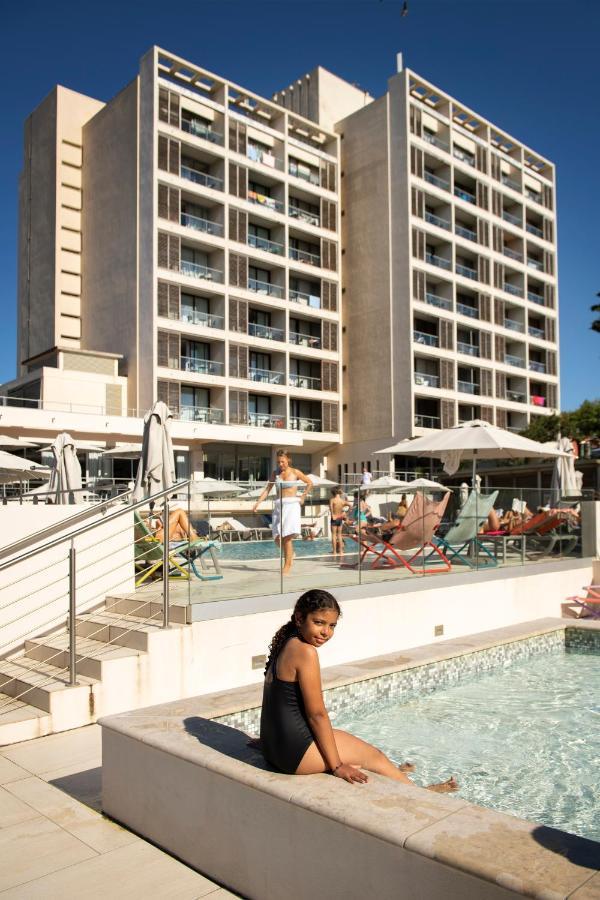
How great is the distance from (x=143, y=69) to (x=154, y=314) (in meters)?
11.5

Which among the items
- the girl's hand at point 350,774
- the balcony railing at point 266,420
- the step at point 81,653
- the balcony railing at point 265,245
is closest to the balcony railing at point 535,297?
the balcony railing at point 265,245

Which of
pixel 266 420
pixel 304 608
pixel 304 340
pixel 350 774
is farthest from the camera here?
pixel 304 340

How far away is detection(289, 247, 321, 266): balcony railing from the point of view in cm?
3850

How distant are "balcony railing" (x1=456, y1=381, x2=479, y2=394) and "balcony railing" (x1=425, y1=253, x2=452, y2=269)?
6.58m

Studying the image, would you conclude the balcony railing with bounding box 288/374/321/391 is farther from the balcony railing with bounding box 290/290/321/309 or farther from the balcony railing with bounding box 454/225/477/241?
the balcony railing with bounding box 454/225/477/241

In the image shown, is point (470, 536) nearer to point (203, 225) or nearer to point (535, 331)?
point (203, 225)

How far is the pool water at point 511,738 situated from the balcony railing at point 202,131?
32.3 metres

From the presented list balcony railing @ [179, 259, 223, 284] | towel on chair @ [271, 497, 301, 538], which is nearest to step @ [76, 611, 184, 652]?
towel on chair @ [271, 497, 301, 538]

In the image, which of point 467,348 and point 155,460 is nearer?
point 155,460

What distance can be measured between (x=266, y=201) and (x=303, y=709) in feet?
120

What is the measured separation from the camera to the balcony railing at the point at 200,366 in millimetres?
33312

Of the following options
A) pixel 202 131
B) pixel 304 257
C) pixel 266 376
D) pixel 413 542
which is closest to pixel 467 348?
pixel 304 257

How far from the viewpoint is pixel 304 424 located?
38.8m

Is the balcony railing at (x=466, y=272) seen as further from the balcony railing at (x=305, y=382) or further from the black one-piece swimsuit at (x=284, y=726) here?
the black one-piece swimsuit at (x=284, y=726)
